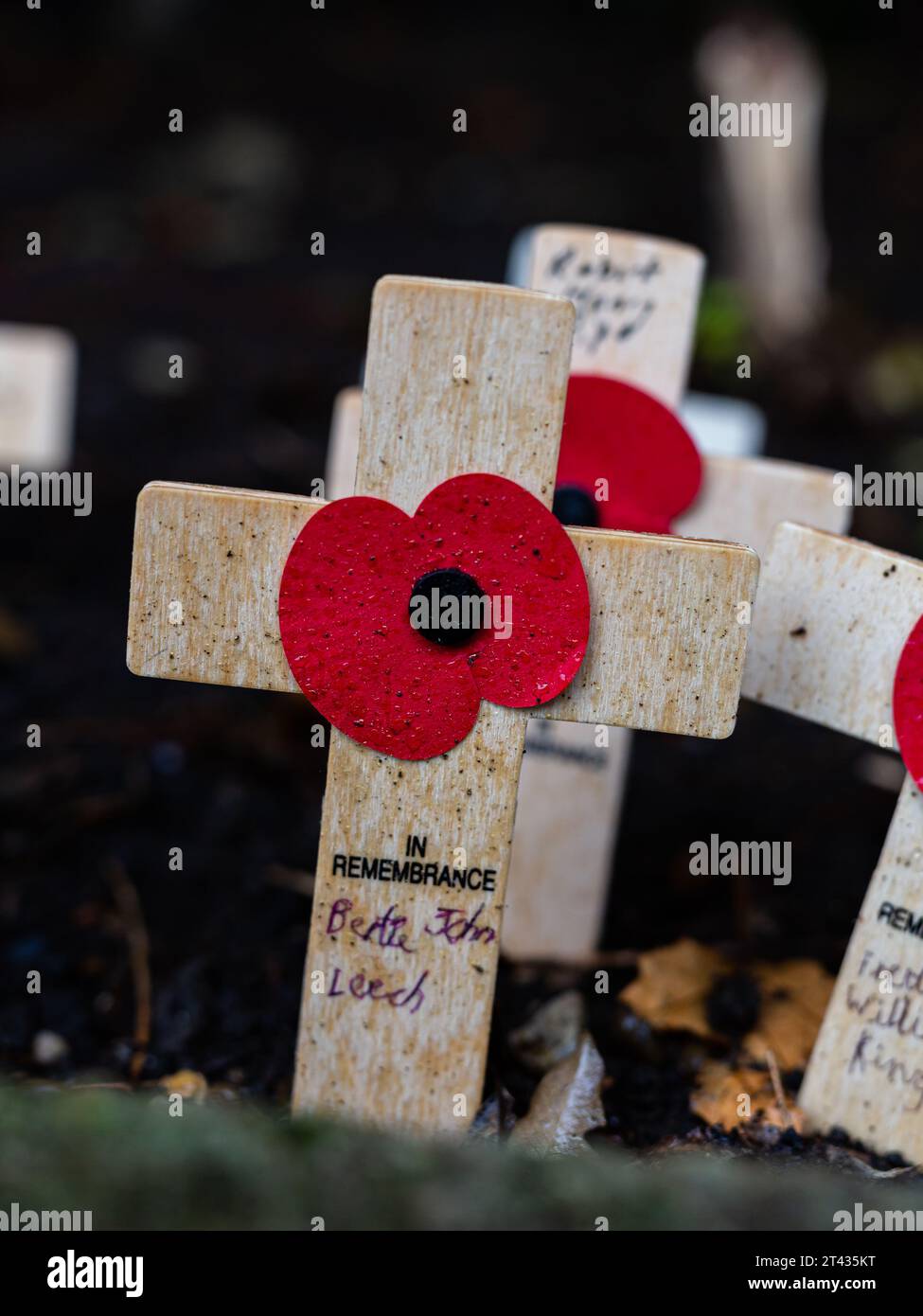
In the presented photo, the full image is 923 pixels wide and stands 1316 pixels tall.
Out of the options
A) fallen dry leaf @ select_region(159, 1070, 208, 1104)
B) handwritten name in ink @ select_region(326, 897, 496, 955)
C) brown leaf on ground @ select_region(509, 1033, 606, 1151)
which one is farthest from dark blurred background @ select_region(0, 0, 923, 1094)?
handwritten name in ink @ select_region(326, 897, 496, 955)

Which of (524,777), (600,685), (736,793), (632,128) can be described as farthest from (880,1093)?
(632,128)

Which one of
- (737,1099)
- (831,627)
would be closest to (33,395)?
(831,627)

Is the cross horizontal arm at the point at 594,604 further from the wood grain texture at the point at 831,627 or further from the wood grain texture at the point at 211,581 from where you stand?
the wood grain texture at the point at 831,627

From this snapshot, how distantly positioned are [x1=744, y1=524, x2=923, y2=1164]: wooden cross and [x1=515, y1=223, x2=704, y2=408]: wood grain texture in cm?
58

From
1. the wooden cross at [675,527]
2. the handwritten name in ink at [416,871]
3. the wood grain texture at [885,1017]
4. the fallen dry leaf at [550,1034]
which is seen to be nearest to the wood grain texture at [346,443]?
the wooden cross at [675,527]

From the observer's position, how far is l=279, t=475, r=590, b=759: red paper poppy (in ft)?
5.52

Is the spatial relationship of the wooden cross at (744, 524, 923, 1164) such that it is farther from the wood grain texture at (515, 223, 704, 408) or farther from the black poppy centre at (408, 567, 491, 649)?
the wood grain texture at (515, 223, 704, 408)

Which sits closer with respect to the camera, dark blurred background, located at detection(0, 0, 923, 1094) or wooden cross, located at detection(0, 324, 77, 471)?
dark blurred background, located at detection(0, 0, 923, 1094)

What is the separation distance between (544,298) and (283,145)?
668 cm

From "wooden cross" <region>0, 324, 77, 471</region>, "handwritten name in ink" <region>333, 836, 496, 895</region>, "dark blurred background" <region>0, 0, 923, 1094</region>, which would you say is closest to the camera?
"handwritten name in ink" <region>333, 836, 496, 895</region>

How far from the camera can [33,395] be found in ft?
12.4

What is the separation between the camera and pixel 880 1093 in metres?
1.86

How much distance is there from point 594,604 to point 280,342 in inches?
172

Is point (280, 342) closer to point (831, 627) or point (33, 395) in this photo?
point (33, 395)
